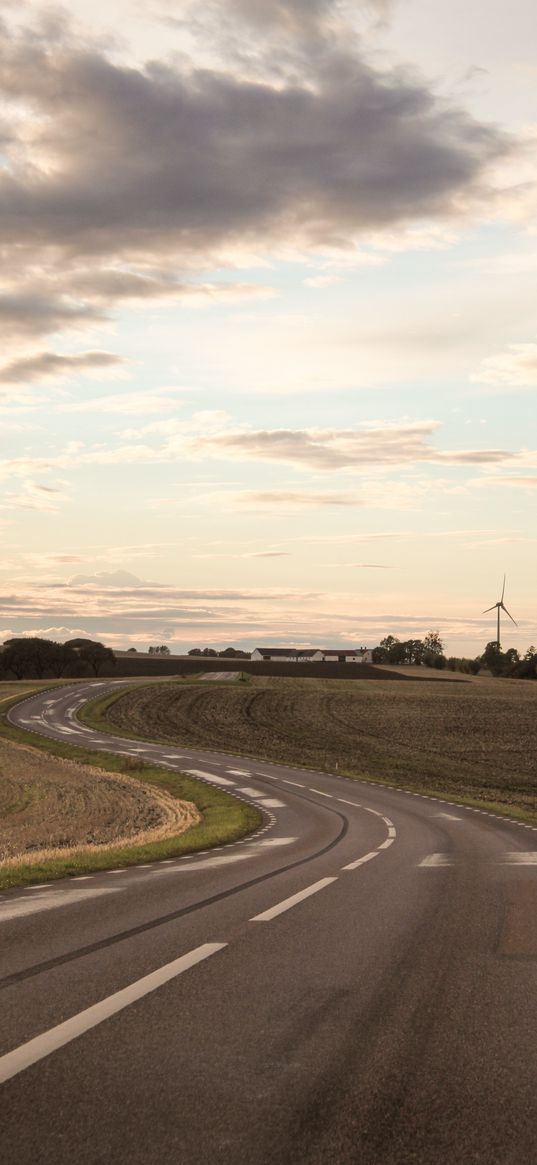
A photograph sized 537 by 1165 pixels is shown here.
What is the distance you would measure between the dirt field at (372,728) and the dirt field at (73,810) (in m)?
15.6

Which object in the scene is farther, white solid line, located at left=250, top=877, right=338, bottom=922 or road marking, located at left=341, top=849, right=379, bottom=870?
road marking, located at left=341, top=849, right=379, bottom=870

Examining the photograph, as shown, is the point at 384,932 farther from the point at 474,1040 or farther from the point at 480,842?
the point at 480,842

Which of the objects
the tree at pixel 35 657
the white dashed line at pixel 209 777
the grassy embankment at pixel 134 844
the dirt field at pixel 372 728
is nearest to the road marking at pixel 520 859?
the grassy embankment at pixel 134 844

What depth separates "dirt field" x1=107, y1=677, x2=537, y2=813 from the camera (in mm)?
60938

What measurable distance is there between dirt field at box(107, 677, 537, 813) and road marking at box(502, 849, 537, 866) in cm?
2448

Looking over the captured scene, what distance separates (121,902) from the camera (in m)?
13.3

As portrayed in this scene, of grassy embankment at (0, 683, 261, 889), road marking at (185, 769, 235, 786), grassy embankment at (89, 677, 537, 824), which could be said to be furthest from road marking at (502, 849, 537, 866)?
road marking at (185, 769, 235, 786)

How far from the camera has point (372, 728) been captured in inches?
3278

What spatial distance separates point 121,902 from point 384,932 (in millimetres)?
3601

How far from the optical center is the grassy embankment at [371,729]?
2312 inches

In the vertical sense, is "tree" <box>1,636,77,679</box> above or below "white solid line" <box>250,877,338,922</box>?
above

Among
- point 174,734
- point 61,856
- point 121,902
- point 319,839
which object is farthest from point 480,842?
point 174,734

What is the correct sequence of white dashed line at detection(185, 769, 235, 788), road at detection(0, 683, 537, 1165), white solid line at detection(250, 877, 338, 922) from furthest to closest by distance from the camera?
white dashed line at detection(185, 769, 235, 788)
white solid line at detection(250, 877, 338, 922)
road at detection(0, 683, 537, 1165)

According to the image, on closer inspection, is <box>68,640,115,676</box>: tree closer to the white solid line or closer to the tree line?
the tree line
